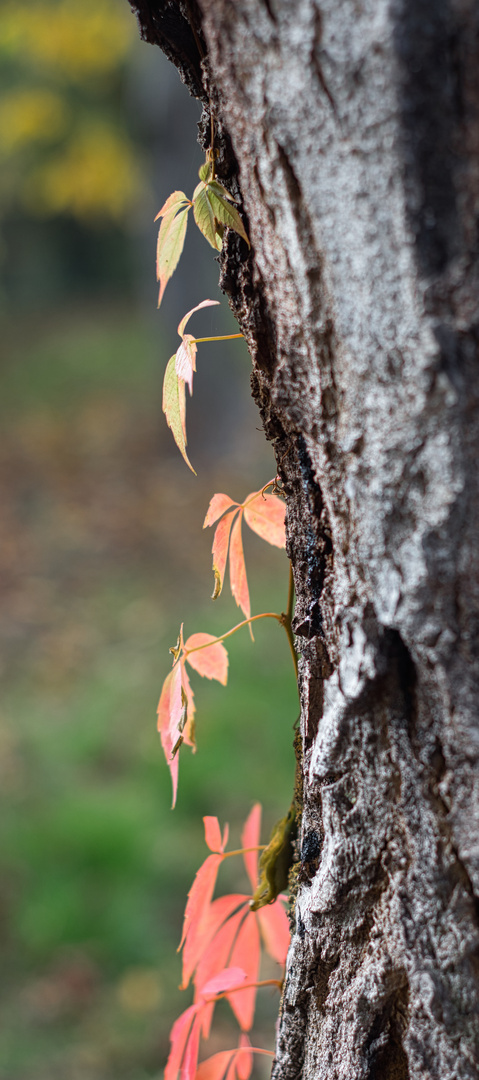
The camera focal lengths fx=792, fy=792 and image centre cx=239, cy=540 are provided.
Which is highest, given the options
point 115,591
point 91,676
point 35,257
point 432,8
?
point 35,257

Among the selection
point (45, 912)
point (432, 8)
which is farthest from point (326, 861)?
point (45, 912)

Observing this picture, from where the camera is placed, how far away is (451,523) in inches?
23.5

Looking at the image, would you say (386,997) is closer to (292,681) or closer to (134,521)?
(292,681)

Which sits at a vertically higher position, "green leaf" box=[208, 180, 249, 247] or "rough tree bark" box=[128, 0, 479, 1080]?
"green leaf" box=[208, 180, 249, 247]

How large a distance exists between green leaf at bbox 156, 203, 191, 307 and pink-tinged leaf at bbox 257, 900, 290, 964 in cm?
96

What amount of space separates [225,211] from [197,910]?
0.78 meters

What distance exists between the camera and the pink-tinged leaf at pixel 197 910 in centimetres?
93

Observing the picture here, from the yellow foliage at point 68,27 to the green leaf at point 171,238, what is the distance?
8425 mm

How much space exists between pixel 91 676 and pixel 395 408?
4.06 meters

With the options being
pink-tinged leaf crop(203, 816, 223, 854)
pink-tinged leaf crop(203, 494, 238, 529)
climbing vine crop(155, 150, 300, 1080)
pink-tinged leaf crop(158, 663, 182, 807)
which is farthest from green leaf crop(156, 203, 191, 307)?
pink-tinged leaf crop(203, 816, 223, 854)

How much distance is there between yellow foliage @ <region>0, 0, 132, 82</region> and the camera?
7.67 meters

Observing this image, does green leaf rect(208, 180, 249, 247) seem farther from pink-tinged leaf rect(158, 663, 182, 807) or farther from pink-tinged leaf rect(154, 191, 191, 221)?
pink-tinged leaf rect(158, 663, 182, 807)

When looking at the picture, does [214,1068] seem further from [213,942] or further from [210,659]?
[210,659]

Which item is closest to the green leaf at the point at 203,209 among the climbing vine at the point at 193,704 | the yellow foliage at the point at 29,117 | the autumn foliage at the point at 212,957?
the climbing vine at the point at 193,704
